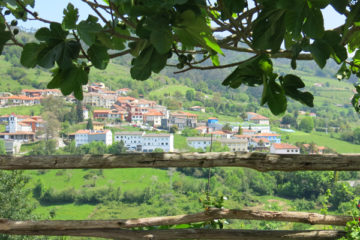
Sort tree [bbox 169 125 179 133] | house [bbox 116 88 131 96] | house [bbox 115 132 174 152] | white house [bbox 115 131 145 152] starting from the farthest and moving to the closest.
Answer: house [bbox 116 88 131 96] < tree [bbox 169 125 179 133] < white house [bbox 115 131 145 152] < house [bbox 115 132 174 152]

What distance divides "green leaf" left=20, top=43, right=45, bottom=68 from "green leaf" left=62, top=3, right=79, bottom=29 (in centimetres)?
7

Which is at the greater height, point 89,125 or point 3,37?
point 3,37

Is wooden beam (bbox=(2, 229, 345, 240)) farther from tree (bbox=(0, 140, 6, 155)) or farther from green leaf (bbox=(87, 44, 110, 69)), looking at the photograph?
tree (bbox=(0, 140, 6, 155))

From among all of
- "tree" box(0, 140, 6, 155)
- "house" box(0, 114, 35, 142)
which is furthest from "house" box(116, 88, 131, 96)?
"tree" box(0, 140, 6, 155)

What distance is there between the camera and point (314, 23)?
62cm

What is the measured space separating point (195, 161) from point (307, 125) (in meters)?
50.5

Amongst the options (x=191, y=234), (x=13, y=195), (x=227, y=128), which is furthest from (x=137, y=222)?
(x=227, y=128)

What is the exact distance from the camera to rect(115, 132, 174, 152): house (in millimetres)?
42969

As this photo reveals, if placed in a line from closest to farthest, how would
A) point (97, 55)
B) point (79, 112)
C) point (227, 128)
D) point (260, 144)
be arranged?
point (97, 55)
point (260, 144)
point (227, 128)
point (79, 112)

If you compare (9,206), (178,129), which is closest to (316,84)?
(178,129)

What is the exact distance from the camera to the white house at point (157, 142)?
43.0 m

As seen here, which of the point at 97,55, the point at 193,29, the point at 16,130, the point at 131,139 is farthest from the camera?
the point at 131,139

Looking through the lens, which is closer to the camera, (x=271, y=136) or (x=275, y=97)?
(x=275, y=97)

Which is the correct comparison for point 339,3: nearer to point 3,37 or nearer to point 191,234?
point 3,37
